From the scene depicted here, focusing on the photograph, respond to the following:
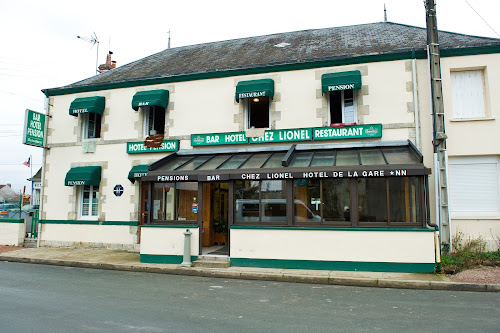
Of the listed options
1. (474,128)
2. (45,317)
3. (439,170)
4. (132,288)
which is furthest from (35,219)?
(474,128)

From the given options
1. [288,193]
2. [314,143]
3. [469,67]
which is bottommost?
[288,193]

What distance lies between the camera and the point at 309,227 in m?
9.62

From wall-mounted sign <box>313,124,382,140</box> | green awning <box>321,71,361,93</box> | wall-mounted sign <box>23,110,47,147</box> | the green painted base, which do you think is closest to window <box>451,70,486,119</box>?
wall-mounted sign <box>313,124,382,140</box>

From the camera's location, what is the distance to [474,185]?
1049cm

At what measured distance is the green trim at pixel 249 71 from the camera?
444 inches

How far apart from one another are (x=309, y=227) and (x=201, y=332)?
516 centimetres

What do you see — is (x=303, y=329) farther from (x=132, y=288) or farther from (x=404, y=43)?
(x=404, y=43)

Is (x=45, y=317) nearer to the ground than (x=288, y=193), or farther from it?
nearer to the ground

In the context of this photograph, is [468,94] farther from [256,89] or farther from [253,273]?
[253,273]

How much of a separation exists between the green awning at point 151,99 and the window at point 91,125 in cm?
274

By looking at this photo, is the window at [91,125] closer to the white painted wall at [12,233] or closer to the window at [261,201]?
the white painted wall at [12,233]

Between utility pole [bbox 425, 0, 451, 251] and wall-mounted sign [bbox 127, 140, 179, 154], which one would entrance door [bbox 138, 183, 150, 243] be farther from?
utility pole [bbox 425, 0, 451, 251]

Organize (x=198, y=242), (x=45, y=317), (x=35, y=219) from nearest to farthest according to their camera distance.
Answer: (x=45, y=317)
(x=198, y=242)
(x=35, y=219)

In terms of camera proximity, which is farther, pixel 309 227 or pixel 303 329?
pixel 309 227
